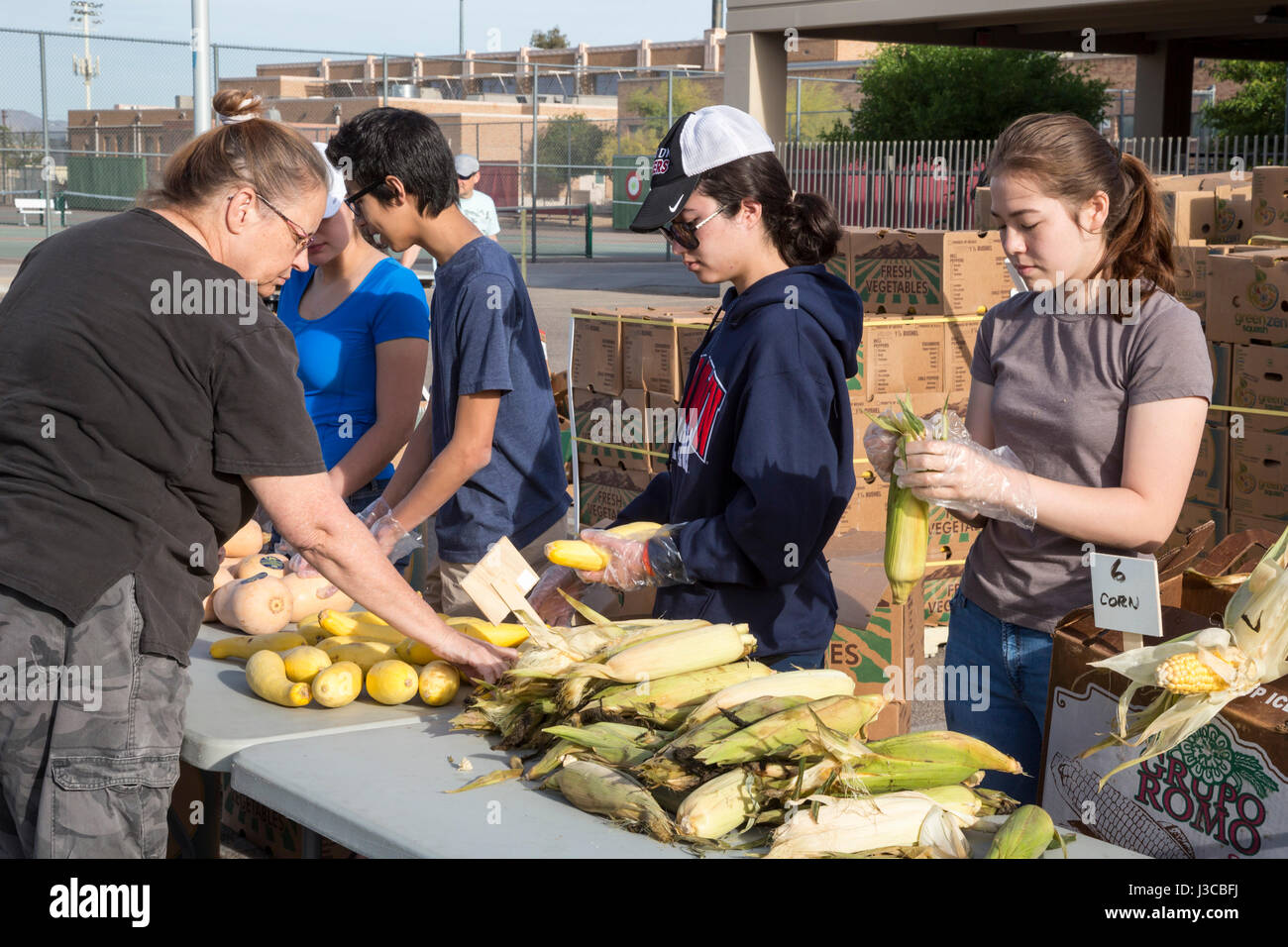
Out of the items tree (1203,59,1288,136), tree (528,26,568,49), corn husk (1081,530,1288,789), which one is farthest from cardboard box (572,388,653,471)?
tree (528,26,568,49)

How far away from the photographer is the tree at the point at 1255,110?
21375mm

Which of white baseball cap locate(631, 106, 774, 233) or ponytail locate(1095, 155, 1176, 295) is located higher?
white baseball cap locate(631, 106, 774, 233)

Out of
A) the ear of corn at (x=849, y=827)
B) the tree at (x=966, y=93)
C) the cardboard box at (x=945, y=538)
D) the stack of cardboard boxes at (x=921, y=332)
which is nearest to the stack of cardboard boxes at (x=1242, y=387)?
the stack of cardboard boxes at (x=921, y=332)

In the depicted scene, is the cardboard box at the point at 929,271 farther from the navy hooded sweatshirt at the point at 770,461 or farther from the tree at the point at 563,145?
A: the tree at the point at 563,145

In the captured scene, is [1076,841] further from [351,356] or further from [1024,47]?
[1024,47]

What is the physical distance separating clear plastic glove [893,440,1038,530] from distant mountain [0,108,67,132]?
16.6 metres

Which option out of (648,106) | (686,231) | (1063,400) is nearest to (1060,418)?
(1063,400)

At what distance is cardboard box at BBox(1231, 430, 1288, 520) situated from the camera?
5.89m

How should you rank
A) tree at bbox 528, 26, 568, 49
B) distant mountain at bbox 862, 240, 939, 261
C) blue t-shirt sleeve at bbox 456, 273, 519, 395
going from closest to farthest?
blue t-shirt sleeve at bbox 456, 273, 519, 395 → distant mountain at bbox 862, 240, 939, 261 → tree at bbox 528, 26, 568, 49

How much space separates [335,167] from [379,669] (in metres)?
1.41

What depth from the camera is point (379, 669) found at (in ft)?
8.63

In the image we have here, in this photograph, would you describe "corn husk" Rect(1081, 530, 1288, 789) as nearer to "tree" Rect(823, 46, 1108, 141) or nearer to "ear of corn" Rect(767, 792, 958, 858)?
"ear of corn" Rect(767, 792, 958, 858)

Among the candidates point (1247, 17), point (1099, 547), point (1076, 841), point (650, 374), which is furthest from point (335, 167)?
point (1247, 17)

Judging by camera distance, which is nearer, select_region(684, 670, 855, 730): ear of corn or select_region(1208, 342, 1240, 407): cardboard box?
select_region(684, 670, 855, 730): ear of corn
